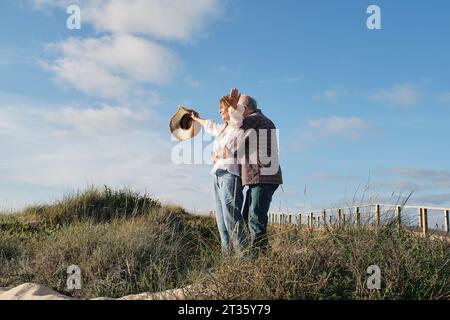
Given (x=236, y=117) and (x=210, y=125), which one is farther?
(x=210, y=125)

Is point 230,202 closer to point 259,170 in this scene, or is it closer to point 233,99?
point 259,170

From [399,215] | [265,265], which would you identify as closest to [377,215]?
[399,215]

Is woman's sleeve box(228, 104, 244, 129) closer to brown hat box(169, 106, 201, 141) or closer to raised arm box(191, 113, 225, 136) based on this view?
raised arm box(191, 113, 225, 136)

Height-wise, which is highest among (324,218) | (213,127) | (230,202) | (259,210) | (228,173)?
(213,127)

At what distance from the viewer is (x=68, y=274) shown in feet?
26.3

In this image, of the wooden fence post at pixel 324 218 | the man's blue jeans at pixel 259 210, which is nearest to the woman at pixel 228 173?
the man's blue jeans at pixel 259 210

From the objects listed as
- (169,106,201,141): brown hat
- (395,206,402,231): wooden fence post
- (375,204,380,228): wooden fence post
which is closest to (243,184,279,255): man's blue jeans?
(375,204,380,228): wooden fence post

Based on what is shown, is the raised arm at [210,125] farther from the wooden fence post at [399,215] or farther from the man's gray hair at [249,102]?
the wooden fence post at [399,215]

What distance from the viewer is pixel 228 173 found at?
6.96 meters

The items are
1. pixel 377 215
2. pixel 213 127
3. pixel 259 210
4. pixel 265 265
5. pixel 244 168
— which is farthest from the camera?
pixel 213 127

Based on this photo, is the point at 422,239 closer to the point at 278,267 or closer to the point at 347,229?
the point at 347,229

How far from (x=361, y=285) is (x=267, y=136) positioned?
254cm

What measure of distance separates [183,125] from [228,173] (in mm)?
1901
